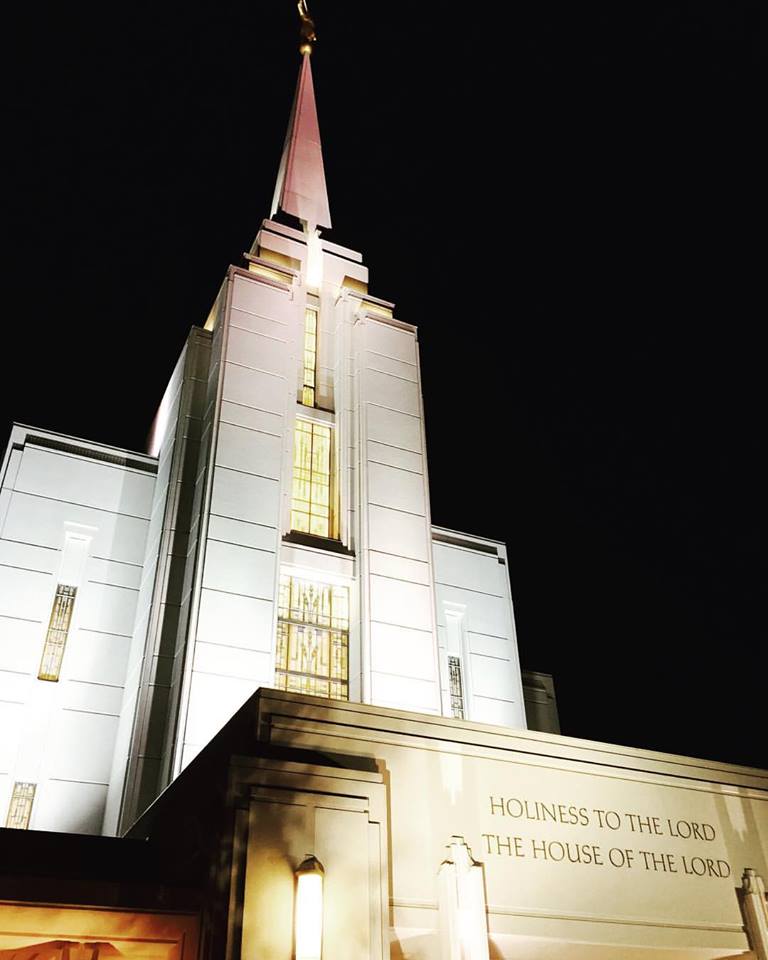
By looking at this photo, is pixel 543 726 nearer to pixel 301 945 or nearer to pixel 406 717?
pixel 406 717

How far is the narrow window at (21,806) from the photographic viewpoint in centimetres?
1644

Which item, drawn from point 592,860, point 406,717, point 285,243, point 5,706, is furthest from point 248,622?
point 285,243

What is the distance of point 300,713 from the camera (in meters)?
10.8

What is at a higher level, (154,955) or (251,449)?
(251,449)

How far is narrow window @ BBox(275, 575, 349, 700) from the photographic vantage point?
17.3 m

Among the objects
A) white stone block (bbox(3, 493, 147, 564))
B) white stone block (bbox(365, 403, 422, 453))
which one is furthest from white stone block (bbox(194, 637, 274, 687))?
white stone block (bbox(365, 403, 422, 453))

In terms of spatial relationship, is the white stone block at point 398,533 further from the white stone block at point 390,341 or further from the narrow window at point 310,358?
the white stone block at point 390,341

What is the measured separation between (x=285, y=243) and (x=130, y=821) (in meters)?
15.3

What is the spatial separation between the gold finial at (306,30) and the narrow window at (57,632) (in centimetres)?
2397

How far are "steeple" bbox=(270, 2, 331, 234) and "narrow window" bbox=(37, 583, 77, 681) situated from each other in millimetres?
12890

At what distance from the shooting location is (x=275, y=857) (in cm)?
924

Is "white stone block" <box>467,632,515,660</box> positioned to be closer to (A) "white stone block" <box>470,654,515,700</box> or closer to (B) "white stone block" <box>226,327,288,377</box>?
(A) "white stone block" <box>470,654,515,700</box>

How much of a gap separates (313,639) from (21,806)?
20.7 feet

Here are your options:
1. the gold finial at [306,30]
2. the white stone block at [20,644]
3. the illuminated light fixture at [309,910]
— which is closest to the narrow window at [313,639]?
the white stone block at [20,644]
